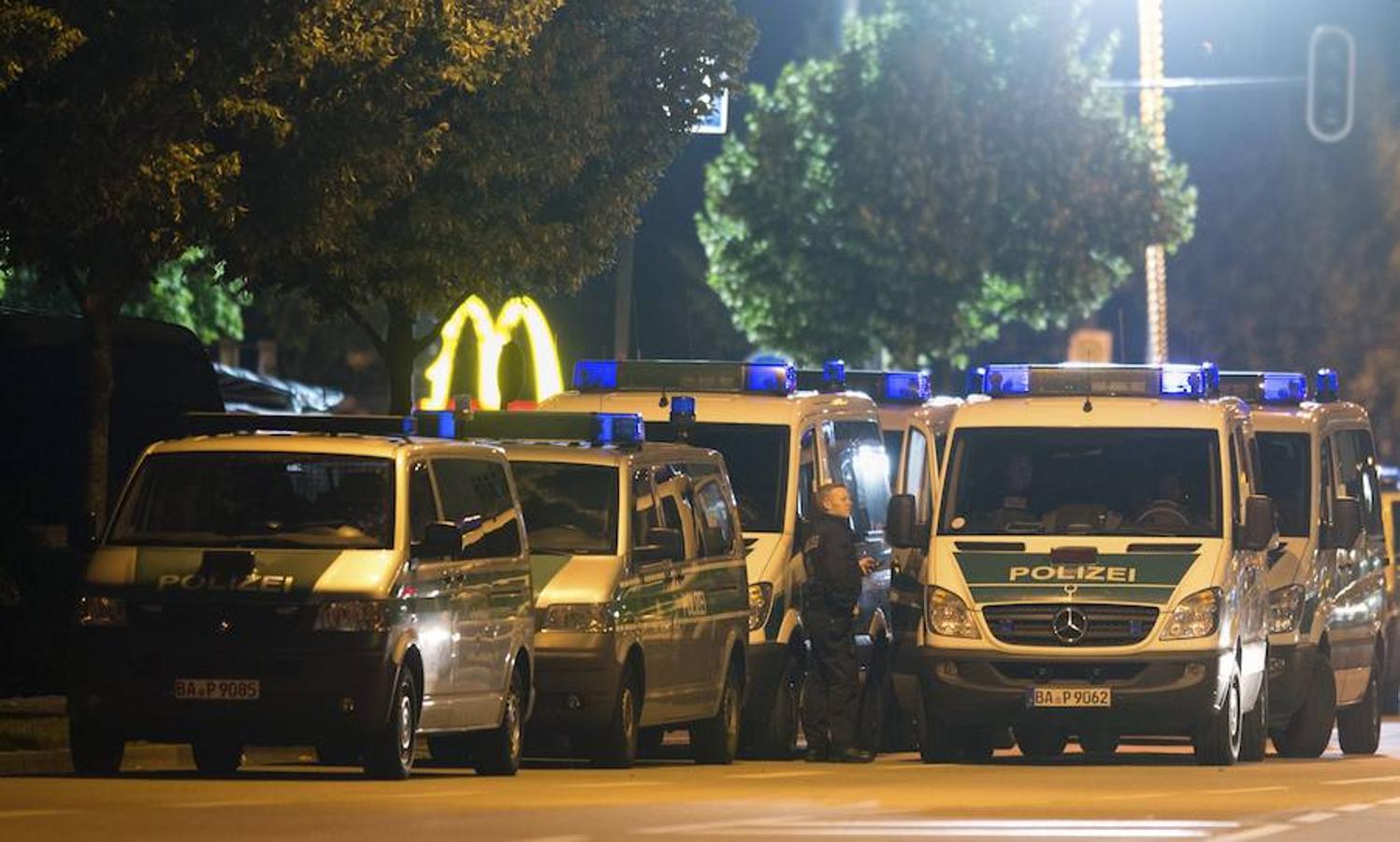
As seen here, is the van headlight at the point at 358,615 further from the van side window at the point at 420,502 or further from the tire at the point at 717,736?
the tire at the point at 717,736

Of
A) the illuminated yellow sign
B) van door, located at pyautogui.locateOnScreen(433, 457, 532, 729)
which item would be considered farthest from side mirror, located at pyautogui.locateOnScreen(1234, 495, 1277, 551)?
the illuminated yellow sign

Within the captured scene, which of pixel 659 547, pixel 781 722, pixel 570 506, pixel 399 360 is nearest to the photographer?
pixel 570 506

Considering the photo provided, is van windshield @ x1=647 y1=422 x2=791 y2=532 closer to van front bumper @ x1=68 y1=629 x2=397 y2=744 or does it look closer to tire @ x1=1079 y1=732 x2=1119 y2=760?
tire @ x1=1079 y1=732 x2=1119 y2=760

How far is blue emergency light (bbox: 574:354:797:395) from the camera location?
25.7m

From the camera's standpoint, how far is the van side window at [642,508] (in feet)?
72.6

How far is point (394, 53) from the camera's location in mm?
24922

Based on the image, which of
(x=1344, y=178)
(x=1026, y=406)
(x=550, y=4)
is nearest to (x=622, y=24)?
(x=550, y=4)

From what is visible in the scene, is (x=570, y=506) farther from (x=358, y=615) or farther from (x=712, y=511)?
(x=358, y=615)

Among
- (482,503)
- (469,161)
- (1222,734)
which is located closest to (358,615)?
(482,503)

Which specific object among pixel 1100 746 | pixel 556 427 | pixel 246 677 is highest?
pixel 556 427

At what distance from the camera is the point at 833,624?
23.6 m

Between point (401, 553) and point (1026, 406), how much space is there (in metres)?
5.53

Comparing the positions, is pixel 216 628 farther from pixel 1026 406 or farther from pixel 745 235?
pixel 745 235

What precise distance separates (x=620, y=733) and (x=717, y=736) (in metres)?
1.77
